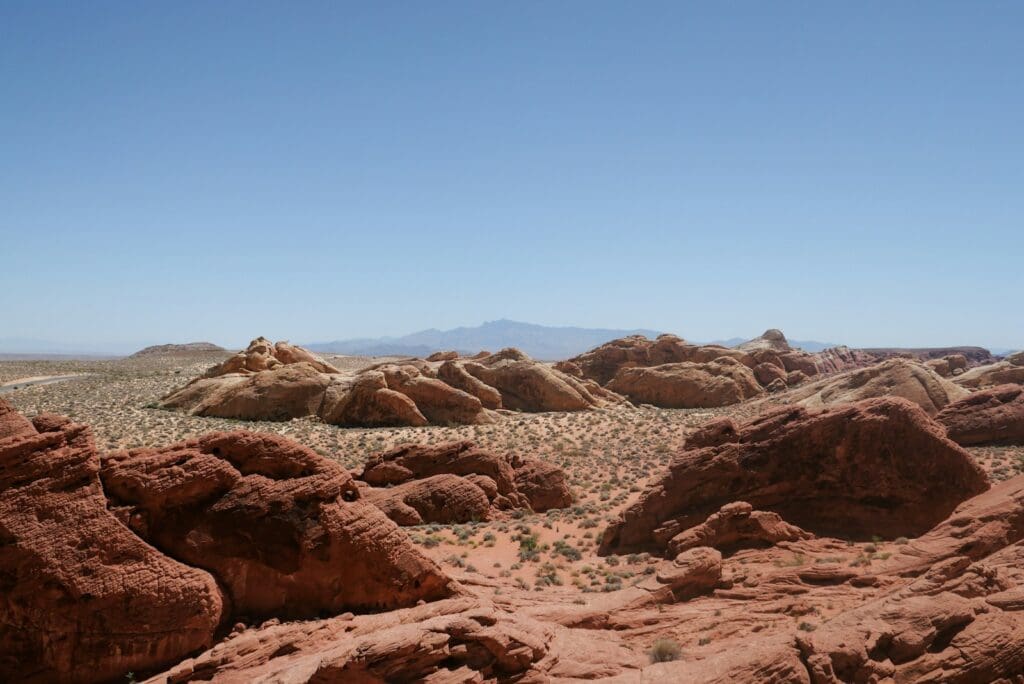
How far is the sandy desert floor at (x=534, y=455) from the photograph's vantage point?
15.6m

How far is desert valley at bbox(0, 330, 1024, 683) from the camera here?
29.7 feet

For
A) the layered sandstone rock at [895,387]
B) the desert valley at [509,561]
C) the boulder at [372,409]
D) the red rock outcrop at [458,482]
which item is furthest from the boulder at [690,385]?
the red rock outcrop at [458,482]

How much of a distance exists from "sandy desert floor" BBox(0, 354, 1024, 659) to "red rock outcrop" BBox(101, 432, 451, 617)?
Answer: 2.91 metres

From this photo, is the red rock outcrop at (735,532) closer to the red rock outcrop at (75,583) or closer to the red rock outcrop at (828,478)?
the red rock outcrop at (828,478)

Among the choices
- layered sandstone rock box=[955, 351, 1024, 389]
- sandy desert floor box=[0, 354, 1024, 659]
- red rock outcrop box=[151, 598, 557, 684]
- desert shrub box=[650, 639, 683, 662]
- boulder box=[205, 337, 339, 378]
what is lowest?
sandy desert floor box=[0, 354, 1024, 659]

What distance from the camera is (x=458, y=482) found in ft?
72.8

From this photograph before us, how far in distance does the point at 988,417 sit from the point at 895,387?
737 cm

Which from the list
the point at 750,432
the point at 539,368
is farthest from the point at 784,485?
the point at 539,368

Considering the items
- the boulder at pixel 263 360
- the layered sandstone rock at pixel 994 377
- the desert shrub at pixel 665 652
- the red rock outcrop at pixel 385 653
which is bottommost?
the desert shrub at pixel 665 652

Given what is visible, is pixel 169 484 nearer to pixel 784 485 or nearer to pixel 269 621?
pixel 269 621

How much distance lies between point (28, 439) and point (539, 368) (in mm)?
41413

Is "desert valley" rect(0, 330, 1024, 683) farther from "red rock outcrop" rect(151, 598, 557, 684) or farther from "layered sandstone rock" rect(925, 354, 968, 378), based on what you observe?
"layered sandstone rock" rect(925, 354, 968, 378)

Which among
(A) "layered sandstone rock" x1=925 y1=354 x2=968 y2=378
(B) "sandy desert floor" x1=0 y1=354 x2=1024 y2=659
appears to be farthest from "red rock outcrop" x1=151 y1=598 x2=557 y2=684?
(A) "layered sandstone rock" x1=925 y1=354 x2=968 y2=378

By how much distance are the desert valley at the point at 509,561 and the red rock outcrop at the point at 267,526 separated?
0.12 feet
